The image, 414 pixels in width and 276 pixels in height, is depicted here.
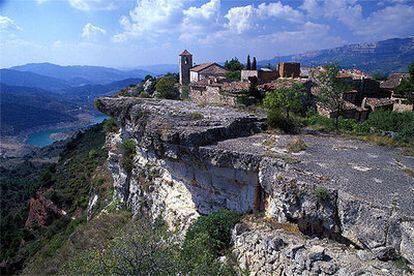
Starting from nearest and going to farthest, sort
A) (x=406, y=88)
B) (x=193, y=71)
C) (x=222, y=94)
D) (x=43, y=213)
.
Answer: (x=222, y=94) < (x=406, y=88) < (x=43, y=213) < (x=193, y=71)

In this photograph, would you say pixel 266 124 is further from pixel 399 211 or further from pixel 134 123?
pixel 399 211

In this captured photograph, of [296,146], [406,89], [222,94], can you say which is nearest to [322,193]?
[296,146]

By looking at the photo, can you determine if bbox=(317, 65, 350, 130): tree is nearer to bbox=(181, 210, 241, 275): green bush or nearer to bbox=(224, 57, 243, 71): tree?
bbox=(181, 210, 241, 275): green bush

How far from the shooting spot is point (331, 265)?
9500mm

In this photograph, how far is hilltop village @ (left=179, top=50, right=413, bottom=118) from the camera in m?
34.8

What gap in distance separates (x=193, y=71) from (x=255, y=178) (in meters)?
48.7

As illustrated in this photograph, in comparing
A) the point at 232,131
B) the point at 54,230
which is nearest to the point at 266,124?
the point at 232,131

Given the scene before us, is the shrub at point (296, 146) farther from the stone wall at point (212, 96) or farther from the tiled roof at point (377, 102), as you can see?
the tiled roof at point (377, 102)

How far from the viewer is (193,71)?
6103 centimetres

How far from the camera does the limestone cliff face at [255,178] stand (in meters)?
10.1

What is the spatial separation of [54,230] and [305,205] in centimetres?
3139

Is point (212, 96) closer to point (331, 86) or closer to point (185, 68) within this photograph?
point (331, 86)

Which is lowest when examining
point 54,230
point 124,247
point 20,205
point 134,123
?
point 20,205

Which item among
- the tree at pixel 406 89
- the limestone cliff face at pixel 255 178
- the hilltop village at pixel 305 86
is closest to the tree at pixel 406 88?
the tree at pixel 406 89
